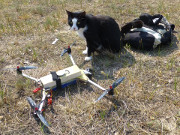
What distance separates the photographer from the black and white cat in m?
2.69

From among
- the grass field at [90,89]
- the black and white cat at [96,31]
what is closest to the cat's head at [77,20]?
the black and white cat at [96,31]

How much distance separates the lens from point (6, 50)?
3283 mm

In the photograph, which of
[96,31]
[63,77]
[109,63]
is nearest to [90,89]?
[63,77]

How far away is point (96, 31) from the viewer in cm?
288

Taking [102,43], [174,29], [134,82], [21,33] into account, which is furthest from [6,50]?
[174,29]

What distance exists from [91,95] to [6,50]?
197 centimetres

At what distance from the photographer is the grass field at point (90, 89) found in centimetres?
195

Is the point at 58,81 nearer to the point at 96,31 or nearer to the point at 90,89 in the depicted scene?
the point at 90,89

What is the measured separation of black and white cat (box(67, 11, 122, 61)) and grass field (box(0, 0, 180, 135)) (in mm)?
176

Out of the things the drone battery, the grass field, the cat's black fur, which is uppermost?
the cat's black fur

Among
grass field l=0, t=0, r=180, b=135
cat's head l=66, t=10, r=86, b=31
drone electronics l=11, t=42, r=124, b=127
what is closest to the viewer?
grass field l=0, t=0, r=180, b=135

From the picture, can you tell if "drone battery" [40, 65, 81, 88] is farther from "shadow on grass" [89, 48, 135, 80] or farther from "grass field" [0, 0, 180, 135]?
"shadow on grass" [89, 48, 135, 80]

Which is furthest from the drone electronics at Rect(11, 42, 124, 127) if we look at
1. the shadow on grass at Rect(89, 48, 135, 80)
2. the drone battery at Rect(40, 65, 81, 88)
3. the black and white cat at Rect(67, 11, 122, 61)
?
the black and white cat at Rect(67, 11, 122, 61)

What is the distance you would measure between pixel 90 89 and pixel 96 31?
1.01 metres
